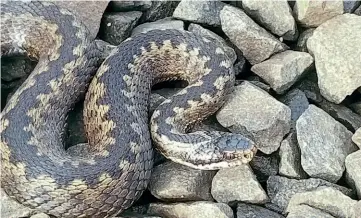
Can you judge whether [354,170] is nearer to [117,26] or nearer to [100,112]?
[100,112]

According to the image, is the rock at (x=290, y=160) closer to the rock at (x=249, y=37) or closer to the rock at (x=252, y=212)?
the rock at (x=252, y=212)

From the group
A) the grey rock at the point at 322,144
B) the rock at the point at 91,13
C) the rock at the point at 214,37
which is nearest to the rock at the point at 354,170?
the grey rock at the point at 322,144

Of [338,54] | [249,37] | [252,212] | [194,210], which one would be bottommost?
[252,212]

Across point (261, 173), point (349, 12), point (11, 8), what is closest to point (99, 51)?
point (11, 8)

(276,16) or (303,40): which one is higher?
(276,16)

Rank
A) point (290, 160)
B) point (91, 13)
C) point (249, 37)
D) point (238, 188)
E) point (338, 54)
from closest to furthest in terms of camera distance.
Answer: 1. point (238, 188)
2. point (290, 160)
3. point (338, 54)
4. point (249, 37)
5. point (91, 13)

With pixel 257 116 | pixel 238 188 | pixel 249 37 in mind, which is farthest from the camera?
pixel 249 37

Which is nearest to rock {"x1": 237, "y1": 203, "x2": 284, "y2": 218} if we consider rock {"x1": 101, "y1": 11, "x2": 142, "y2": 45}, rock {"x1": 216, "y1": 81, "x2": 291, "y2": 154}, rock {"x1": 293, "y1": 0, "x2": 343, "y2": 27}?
rock {"x1": 216, "y1": 81, "x2": 291, "y2": 154}

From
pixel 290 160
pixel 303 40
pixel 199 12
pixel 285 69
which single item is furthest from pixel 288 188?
pixel 199 12
